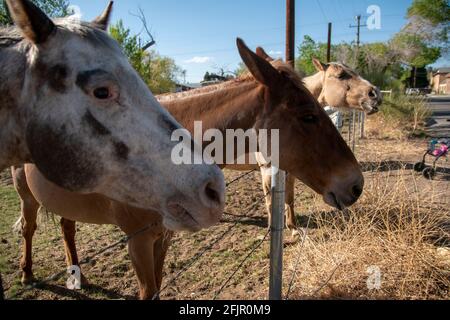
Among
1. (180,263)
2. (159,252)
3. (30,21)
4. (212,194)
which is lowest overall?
(180,263)

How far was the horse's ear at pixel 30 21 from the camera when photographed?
4.42 ft

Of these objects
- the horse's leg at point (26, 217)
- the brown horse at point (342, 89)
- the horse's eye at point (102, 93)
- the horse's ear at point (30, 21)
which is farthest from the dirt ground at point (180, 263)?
the brown horse at point (342, 89)

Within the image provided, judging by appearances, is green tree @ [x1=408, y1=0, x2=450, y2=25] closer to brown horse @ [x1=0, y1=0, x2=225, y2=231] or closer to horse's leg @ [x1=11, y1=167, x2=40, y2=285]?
horse's leg @ [x1=11, y1=167, x2=40, y2=285]

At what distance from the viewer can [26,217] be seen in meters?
3.99

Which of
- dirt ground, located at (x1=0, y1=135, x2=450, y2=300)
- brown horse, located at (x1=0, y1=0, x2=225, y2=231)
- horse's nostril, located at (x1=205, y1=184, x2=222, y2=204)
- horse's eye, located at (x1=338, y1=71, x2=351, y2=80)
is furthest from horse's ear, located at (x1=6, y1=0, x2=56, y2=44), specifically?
horse's eye, located at (x1=338, y1=71, x2=351, y2=80)

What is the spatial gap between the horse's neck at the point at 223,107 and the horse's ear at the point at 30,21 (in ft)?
4.46

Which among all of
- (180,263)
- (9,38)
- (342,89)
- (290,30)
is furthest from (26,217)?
(342,89)

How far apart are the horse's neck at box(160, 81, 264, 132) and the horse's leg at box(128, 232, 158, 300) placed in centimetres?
96

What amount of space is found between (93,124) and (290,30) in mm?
6401

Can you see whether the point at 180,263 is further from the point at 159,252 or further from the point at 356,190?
the point at 356,190

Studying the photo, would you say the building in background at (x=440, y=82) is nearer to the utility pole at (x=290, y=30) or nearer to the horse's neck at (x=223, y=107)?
the utility pole at (x=290, y=30)

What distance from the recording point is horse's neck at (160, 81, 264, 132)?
8.66 ft

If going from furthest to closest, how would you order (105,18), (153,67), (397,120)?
(153,67)
(397,120)
(105,18)

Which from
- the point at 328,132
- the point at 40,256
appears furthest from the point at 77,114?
the point at 40,256
